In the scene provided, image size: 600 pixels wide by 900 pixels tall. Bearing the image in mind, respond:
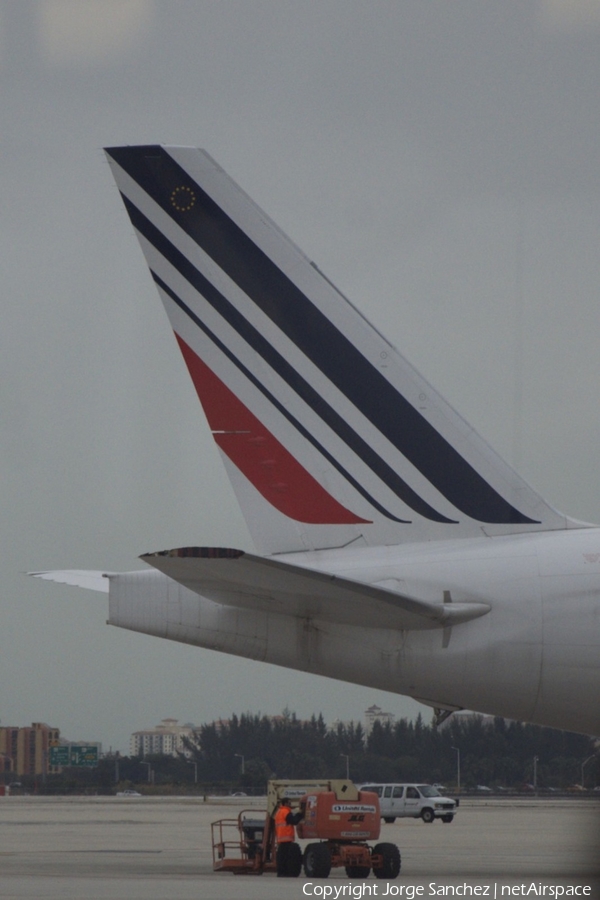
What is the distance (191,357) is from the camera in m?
18.3

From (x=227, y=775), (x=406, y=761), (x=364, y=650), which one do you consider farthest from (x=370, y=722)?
(x=364, y=650)

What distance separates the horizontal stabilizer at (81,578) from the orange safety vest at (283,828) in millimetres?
5611

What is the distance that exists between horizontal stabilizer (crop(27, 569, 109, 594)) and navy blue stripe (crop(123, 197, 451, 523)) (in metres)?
3.39

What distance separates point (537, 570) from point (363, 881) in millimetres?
6582

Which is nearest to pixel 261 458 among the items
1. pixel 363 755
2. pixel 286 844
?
pixel 286 844

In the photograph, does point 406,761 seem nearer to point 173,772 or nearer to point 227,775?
point 227,775

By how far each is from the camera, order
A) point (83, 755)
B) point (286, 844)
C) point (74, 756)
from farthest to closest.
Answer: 1. point (83, 755)
2. point (74, 756)
3. point (286, 844)

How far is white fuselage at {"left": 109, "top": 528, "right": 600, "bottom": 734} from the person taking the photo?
15.7 metres

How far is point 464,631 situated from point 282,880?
21.6 ft

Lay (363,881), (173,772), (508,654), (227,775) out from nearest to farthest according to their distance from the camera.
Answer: (508,654) < (363,881) < (227,775) < (173,772)

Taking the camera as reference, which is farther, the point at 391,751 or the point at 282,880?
the point at 391,751

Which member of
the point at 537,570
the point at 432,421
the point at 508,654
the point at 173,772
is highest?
the point at 432,421

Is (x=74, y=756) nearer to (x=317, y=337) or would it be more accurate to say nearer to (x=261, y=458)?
(x=261, y=458)

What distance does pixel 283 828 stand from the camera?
20594 mm
